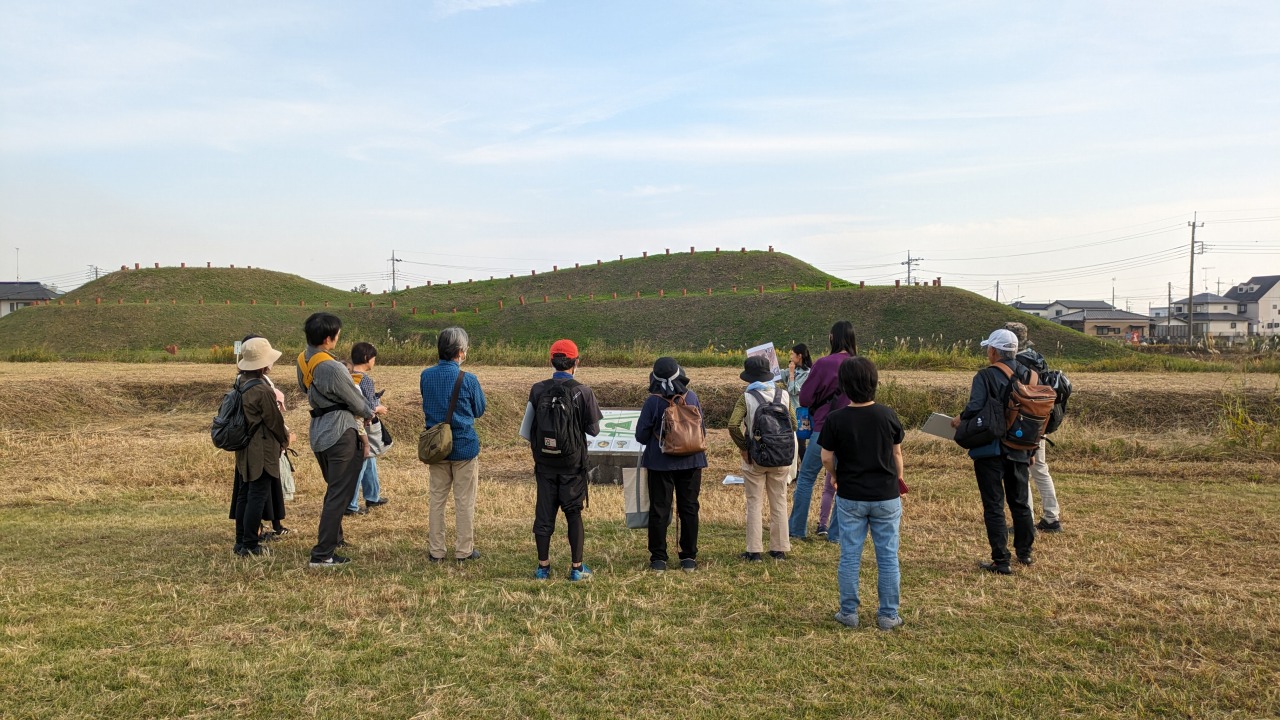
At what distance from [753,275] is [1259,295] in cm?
4904

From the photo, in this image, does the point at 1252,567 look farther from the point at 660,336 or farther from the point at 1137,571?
the point at 660,336

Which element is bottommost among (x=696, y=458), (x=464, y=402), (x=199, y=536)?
(x=199, y=536)

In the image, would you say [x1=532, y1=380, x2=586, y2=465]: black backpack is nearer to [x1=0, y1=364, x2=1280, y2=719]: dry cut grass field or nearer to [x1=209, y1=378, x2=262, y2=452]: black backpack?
[x1=0, y1=364, x2=1280, y2=719]: dry cut grass field

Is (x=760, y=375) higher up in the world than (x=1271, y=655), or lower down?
higher up

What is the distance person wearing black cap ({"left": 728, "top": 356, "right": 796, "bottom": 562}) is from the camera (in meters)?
6.21

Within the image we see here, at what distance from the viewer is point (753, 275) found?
59500 mm

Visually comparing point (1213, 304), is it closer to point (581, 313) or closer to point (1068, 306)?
point (1068, 306)

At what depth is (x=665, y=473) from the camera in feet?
20.0

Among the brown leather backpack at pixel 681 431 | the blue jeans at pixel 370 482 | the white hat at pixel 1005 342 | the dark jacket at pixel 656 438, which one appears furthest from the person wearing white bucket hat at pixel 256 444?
the white hat at pixel 1005 342

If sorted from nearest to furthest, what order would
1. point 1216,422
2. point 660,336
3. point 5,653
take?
point 5,653 < point 1216,422 < point 660,336

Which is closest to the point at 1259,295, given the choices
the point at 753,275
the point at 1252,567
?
the point at 753,275

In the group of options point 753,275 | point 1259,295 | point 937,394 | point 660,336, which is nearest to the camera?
point 937,394

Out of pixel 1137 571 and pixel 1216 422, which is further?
pixel 1216 422

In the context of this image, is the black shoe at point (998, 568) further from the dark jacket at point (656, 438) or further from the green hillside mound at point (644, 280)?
the green hillside mound at point (644, 280)
